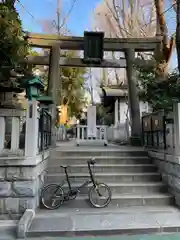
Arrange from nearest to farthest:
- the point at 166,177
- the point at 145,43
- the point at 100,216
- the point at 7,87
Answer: the point at 100,216, the point at 166,177, the point at 7,87, the point at 145,43

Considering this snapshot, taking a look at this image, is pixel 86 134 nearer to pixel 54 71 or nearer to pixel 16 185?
pixel 54 71

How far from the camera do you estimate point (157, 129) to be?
18.8 ft

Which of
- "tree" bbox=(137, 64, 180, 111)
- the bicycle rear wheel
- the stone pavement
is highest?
"tree" bbox=(137, 64, 180, 111)

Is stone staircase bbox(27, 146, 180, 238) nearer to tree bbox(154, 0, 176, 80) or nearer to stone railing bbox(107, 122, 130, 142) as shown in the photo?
tree bbox(154, 0, 176, 80)

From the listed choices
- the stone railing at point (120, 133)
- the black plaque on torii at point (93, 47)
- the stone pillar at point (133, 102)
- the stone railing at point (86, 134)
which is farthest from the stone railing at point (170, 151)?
the stone railing at point (120, 133)

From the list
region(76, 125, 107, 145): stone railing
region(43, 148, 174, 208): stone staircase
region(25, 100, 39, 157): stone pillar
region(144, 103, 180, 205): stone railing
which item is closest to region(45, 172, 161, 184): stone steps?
A: region(43, 148, 174, 208): stone staircase

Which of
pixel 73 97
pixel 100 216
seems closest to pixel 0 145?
pixel 100 216

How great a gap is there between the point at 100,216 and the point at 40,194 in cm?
140

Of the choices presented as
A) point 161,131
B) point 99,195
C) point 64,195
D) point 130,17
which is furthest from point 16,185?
point 130,17

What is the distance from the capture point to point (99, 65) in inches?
326

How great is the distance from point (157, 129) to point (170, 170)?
1.23m

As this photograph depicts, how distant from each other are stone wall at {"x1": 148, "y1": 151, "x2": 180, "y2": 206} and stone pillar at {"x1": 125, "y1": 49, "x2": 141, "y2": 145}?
6.92ft

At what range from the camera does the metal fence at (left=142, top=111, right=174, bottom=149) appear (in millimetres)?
5270

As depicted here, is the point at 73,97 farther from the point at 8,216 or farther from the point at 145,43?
the point at 8,216
